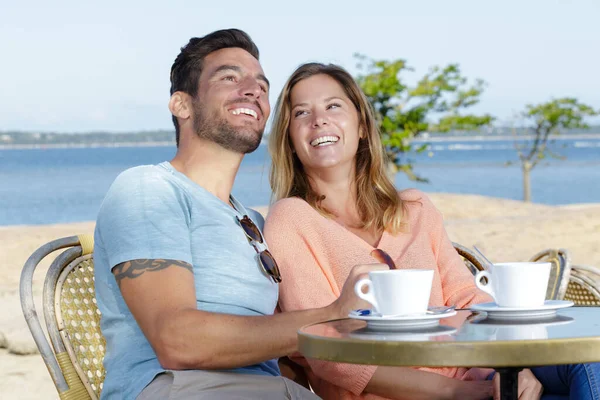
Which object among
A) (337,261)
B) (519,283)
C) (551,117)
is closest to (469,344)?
(519,283)

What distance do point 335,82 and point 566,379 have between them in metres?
1.46

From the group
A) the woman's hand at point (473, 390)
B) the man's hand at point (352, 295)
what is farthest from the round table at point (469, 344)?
the woman's hand at point (473, 390)

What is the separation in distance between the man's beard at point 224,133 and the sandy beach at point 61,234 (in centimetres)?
284

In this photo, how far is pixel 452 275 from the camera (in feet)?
10.1

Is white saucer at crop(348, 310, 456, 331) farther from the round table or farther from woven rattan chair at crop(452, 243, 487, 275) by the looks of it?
woven rattan chair at crop(452, 243, 487, 275)

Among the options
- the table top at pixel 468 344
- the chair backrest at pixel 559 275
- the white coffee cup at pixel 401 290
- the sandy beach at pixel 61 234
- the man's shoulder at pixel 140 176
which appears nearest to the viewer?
the table top at pixel 468 344

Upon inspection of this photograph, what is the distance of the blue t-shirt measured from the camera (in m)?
2.37

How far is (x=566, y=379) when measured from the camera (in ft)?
8.03

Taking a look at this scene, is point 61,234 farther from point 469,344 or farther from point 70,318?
point 469,344

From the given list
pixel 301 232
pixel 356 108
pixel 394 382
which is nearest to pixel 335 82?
pixel 356 108

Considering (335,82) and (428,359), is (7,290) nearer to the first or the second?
(335,82)

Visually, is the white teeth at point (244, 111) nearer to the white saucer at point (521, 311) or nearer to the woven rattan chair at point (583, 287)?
the white saucer at point (521, 311)

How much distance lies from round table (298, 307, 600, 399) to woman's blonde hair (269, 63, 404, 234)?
4.18ft

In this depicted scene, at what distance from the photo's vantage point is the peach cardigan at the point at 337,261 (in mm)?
2740
